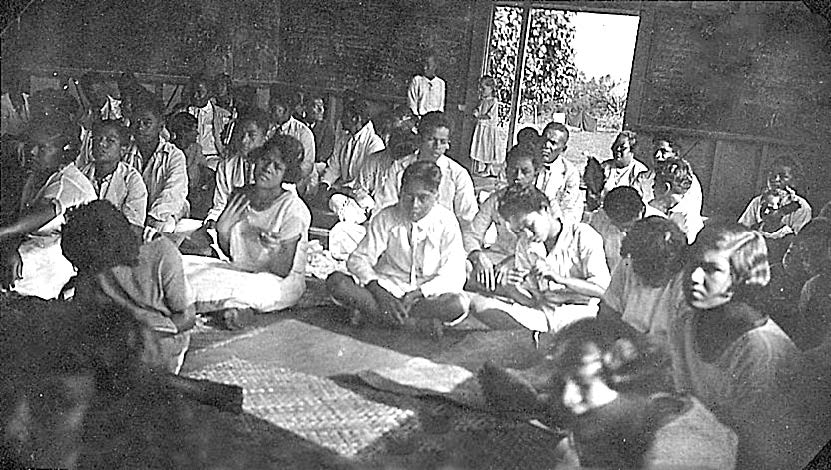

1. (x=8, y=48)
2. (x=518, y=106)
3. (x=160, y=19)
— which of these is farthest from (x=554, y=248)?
(x=8, y=48)

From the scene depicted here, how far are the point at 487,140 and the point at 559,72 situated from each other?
22cm

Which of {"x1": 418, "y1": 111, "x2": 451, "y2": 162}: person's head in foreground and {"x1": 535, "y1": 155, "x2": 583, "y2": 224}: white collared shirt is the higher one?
{"x1": 418, "y1": 111, "x2": 451, "y2": 162}: person's head in foreground

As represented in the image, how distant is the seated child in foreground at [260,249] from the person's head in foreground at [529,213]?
45cm

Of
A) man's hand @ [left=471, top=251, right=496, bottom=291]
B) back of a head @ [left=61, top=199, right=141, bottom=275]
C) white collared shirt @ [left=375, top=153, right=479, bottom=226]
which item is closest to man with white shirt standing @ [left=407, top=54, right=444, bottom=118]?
white collared shirt @ [left=375, top=153, right=479, bottom=226]

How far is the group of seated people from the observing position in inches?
87.1

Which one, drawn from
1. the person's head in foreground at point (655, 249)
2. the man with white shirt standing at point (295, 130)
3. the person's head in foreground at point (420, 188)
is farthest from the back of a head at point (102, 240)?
the person's head in foreground at point (655, 249)

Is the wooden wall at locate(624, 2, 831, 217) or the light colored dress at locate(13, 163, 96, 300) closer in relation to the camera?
the wooden wall at locate(624, 2, 831, 217)

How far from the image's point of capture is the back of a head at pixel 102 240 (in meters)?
2.24

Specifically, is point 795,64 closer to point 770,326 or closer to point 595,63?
point 595,63

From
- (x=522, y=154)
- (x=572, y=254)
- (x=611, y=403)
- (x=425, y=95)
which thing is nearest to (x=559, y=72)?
(x=522, y=154)

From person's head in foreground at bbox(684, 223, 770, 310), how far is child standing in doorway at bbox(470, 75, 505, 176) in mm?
493

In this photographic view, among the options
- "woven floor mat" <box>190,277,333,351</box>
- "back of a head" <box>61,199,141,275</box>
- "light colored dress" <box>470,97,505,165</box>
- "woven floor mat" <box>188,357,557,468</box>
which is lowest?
"woven floor mat" <box>188,357,557,468</box>

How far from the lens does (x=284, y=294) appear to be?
2.27 m

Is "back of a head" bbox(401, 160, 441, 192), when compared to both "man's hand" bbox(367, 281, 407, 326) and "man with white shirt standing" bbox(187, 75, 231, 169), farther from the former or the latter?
"man with white shirt standing" bbox(187, 75, 231, 169)
